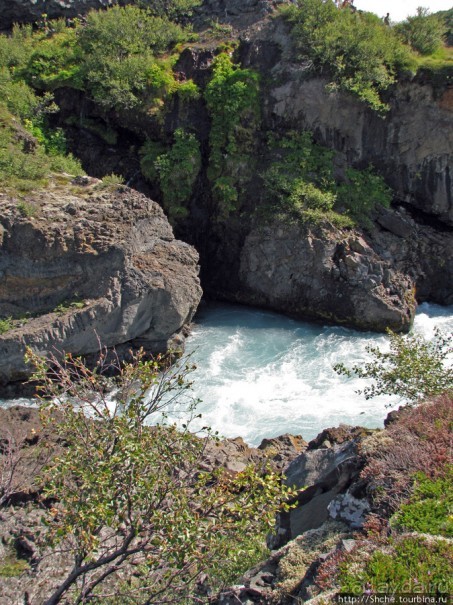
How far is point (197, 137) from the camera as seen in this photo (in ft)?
73.7

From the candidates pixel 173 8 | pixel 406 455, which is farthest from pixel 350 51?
pixel 406 455

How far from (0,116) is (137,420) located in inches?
625

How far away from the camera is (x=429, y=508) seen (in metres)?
6.56

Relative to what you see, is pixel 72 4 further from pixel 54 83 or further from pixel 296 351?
pixel 296 351

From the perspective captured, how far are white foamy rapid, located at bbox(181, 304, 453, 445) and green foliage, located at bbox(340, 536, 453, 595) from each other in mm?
8498

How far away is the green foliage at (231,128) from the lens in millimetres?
21781

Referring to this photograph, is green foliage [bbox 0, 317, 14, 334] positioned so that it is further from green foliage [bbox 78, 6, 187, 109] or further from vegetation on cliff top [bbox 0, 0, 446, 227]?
green foliage [bbox 78, 6, 187, 109]

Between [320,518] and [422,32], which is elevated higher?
[422,32]

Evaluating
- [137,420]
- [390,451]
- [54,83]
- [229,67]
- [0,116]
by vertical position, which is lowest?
[390,451]

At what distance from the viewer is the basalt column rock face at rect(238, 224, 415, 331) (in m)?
20.2

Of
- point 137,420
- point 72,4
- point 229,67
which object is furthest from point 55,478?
point 72,4

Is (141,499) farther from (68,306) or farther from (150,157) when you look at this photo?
(150,157)

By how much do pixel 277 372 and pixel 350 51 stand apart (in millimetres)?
13601

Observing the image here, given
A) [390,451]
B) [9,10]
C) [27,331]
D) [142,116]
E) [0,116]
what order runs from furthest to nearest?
[9,10]
[142,116]
[0,116]
[27,331]
[390,451]
